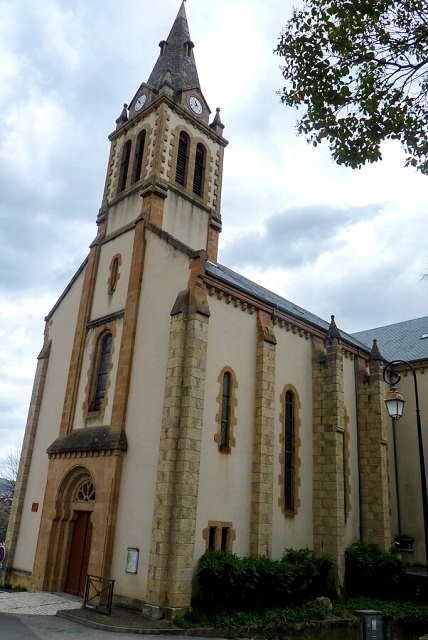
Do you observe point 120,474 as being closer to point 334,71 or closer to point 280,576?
point 280,576

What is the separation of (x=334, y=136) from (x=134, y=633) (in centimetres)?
1140

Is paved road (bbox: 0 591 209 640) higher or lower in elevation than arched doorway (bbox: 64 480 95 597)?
lower

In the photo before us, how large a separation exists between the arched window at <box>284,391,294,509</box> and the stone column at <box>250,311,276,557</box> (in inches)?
65.5

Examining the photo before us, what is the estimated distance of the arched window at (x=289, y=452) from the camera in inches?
720

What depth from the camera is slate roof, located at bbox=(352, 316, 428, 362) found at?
2627cm

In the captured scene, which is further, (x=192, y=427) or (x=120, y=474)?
(x=120, y=474)

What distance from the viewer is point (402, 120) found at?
9000mm

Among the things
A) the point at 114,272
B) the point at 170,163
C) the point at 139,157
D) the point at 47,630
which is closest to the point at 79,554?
the point at 47,630

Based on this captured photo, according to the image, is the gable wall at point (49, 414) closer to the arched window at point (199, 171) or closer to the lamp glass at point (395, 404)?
the arched window at point (199, 171)

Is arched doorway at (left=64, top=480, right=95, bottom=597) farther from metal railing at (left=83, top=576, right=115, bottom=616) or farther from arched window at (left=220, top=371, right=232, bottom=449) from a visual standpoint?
arched window at (left=220, top=371, right=232, bottom=449)

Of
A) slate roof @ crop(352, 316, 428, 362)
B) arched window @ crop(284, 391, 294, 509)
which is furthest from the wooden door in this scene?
slate roof @ crop(352, 316, 428, 362)

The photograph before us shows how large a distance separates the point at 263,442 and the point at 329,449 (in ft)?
11.7

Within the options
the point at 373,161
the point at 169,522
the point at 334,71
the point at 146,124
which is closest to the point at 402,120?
the point at 373,161

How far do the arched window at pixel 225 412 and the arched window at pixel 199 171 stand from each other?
925 cm
